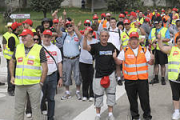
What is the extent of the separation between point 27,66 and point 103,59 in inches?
63.3

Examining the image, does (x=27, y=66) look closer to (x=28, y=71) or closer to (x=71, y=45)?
(x=28, y=71)

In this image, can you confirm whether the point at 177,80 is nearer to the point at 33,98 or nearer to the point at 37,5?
the point at 33,98

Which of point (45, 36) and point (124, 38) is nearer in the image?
point (45, 36)

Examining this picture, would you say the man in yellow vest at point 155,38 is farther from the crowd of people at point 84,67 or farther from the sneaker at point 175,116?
the sneaker at point 175,116

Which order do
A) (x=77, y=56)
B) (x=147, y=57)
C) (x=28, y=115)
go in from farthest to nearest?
(x=77, y=56)
(x=28, y=115)
(x=147, y=57)

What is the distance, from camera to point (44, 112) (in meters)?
6.49

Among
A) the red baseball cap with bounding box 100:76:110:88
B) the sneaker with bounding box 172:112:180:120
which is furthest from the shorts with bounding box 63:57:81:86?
the sneaker with bounding box 172:112:180:120

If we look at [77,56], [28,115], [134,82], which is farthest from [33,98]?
[77,56]

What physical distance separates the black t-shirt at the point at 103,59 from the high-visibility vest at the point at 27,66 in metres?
1.32

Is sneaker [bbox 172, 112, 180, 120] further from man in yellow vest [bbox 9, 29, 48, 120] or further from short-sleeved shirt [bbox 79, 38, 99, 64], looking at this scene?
man in yellow vest [bbox 9, 29, 48, 120]

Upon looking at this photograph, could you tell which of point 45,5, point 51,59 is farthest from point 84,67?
point 45,5

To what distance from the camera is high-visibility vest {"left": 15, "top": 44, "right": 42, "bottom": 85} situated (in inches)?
195

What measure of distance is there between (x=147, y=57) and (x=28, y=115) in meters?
2.97

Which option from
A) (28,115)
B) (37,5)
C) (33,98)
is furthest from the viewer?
(37,5)
